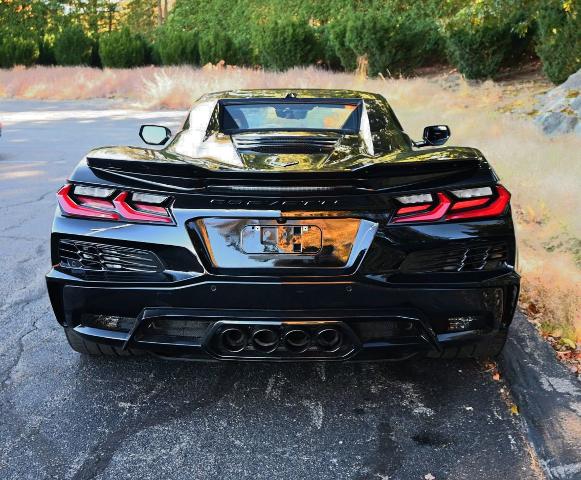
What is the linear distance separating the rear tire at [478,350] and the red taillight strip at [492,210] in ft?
1.91

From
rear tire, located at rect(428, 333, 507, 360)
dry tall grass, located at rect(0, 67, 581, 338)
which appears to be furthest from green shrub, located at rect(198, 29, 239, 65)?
rear tire, located at rect(428, 333, 507, 360)

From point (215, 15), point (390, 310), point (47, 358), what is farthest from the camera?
point (215, 15)

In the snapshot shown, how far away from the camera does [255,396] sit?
10.9ft

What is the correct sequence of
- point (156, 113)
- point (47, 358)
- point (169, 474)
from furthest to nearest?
point (156, 113) < point (47, 358) < point (169, 474)

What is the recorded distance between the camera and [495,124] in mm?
11180

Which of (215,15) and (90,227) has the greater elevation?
(90,227)

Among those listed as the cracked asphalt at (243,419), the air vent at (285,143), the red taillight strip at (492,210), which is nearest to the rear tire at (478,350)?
the cracked asphalt at (243,419)

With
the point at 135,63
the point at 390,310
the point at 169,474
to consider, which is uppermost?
the point at 390,310

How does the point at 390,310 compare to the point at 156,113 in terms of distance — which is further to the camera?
the point at 156,113

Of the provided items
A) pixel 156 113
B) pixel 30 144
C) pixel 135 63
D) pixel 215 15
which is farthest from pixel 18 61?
A: pixel 30 144

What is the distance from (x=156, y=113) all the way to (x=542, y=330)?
1698 centimetres

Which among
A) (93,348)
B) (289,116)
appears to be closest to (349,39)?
(289,116)

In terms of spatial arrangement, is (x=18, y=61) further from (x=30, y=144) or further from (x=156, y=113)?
(x=30, y=144)

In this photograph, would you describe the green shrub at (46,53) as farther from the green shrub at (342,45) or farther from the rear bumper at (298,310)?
the rear bumper at (298,310)
